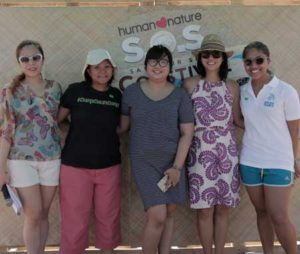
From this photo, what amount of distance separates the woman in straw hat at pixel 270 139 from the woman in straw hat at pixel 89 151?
42.4 inches

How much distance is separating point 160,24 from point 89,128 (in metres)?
1.23

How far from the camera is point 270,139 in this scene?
10.7 feet

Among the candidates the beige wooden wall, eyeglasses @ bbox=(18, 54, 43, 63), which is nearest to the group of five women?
eyeglasses @ bbox=(18, 54, 43, 63)

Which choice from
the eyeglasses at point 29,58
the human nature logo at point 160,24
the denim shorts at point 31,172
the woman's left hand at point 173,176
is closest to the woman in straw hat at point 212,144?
the woman's left hand at point 173,176

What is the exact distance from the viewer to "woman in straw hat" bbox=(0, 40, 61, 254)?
10.6 feet

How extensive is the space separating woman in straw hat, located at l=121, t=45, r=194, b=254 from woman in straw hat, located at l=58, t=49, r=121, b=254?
214 millimetres

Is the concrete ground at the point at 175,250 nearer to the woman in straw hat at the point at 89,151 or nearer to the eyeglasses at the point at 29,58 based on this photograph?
the woman in straw hat at the point at 89,151

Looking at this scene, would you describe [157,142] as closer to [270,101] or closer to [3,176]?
[270,101]

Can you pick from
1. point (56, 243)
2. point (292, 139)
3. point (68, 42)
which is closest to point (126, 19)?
point (68, 42)

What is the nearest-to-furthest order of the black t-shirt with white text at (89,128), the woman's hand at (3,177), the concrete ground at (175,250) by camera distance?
the woman's hand at (3,177), the black t-shirt with white text at (89,128), the concrete ground at (175,250)

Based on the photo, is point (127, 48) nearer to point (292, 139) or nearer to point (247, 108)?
point (247, 108)

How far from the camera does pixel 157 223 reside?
3289mm

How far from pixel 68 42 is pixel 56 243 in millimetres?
1885

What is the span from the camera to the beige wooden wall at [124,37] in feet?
12.6
